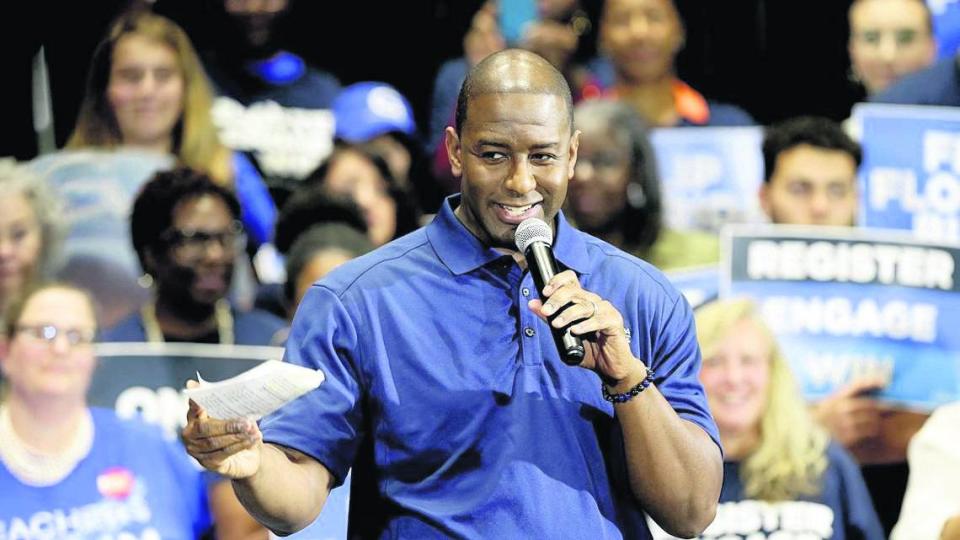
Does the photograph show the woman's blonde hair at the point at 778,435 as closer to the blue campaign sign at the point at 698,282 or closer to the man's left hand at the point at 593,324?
the blue campaign sign at the point at 698,282

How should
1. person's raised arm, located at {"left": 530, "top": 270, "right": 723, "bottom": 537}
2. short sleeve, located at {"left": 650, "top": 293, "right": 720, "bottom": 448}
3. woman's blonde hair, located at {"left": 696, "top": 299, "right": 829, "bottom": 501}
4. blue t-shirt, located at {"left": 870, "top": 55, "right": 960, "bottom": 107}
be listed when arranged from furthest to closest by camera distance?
blue t-shirt, located at {"left": 870, "top": 55, "right": 960, "bottom": 107} → woman's blonde hair, located at {"left": 696, "top": 299, "right": 829, "bottom": 501} → short sleeve, located at {"left": 650, "top": 293, "right": 720, "bottom": 448} → person's raised arm, located at {"left": 530, "top": 270, "right": 723, "bottom": 537}

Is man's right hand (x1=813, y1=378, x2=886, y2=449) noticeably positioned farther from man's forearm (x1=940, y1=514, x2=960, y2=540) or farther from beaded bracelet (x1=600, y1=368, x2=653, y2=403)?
beaded bracelet (x1=600, y1=368, x2=653, y2=403)

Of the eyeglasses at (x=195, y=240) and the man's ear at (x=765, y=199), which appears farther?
the man's ear at (x=765, y=199)

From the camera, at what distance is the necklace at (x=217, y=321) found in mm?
4789

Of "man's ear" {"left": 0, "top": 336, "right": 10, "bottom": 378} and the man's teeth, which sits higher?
the man's teeth

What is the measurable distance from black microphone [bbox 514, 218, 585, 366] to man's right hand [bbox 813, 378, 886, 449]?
3053 millimetres

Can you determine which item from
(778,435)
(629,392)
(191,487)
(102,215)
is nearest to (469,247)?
(629,392)

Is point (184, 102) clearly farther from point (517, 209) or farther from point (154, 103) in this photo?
point (517, 209)

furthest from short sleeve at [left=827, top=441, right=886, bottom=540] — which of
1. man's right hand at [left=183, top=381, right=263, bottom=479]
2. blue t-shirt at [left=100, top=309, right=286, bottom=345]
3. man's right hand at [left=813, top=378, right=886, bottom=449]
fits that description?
man's right hand at [left=183, top=381, right=263, bottom=479]

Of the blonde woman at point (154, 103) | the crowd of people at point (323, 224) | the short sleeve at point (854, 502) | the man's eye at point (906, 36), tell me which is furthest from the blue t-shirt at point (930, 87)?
the blonde woman at point (154, 103)

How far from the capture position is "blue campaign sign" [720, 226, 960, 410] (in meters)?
5.17

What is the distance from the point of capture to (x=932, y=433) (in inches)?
191

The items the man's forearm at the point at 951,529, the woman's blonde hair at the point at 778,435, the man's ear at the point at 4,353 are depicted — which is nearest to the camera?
the man's forearm at the point at 951,529

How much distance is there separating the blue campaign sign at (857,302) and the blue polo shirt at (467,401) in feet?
9.46
